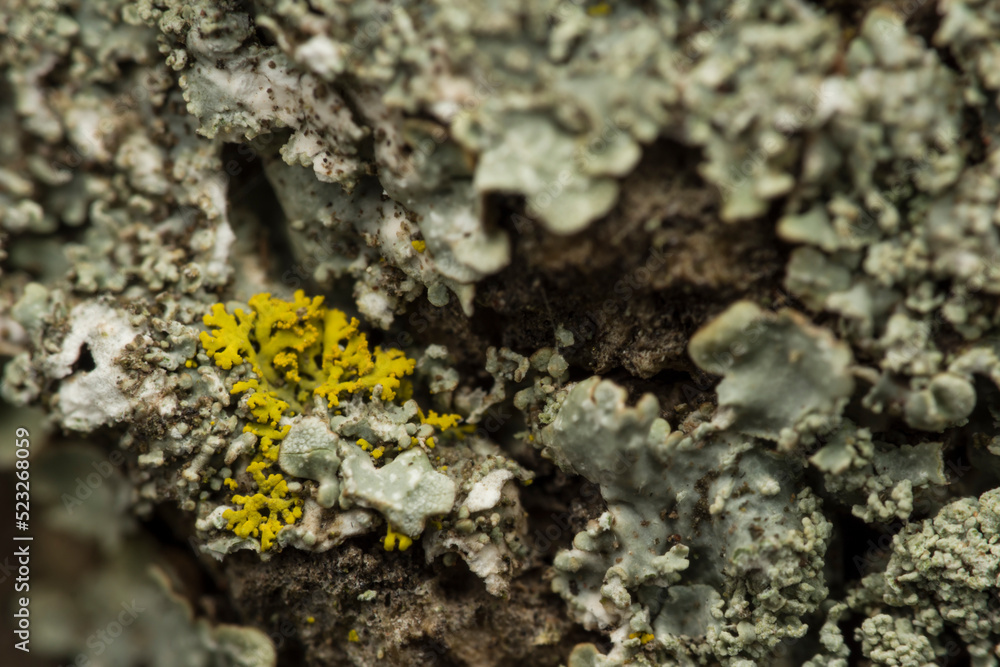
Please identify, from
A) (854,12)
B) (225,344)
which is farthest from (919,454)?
(225,344)

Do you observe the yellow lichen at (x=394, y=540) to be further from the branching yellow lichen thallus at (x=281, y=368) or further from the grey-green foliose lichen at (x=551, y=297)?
the branching yellow lichen thallus at (x=281, y=368)

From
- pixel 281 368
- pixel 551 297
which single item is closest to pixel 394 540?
pixel 281 368

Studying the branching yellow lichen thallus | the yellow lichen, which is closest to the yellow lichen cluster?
the branching yellow lichen thallus

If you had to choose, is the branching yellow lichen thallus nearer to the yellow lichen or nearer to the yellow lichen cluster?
the yellow lichen cluster

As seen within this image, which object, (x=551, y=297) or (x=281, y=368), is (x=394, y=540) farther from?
(x=551, y=297)

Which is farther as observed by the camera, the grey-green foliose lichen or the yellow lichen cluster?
the yellow lichen cluster

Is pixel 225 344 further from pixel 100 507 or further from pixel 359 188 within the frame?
pixel 100 507

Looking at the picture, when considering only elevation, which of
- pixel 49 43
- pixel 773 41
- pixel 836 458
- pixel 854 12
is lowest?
pixel 49 43

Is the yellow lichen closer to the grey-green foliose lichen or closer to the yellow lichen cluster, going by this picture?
the grey-green foliose lichen

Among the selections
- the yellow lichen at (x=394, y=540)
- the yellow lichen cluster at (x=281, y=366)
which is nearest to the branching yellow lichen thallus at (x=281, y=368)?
the yellow lichen cluster at (x=281, y=366)
